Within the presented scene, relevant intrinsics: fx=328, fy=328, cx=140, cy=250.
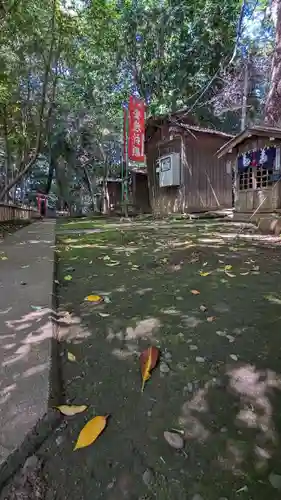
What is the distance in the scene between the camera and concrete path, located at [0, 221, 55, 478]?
144cm

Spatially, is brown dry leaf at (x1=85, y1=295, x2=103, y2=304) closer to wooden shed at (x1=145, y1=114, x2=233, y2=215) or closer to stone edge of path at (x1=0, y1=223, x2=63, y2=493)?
stone edge of path at (x1=0, y1=223, x2=63, y2=493)

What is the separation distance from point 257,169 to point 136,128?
20.3 ft

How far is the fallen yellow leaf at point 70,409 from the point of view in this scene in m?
1.59

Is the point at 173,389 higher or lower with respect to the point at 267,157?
lower

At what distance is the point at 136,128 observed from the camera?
1500 cm

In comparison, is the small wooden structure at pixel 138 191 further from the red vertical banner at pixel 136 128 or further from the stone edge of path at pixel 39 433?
the stone edge of path at pixel 39 433

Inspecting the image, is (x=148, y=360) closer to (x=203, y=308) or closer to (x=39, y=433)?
(x=39, y=433)

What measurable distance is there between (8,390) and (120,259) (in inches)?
143

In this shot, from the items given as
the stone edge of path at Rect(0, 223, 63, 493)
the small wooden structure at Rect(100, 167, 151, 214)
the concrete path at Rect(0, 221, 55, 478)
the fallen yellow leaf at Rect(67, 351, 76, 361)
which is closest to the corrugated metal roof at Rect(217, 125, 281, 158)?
the concrete path at Rect(0, 221, 55, 478)

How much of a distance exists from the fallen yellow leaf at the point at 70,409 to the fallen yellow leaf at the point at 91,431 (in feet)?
0.31

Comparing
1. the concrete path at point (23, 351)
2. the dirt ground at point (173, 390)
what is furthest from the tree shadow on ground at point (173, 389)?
the concrete path at point (23, 351)

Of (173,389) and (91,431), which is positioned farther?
(173,389)

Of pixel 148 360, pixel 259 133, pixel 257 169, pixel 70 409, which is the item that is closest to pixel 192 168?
pixel 257 169

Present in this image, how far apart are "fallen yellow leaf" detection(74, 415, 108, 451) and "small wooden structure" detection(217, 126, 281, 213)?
389 inches
